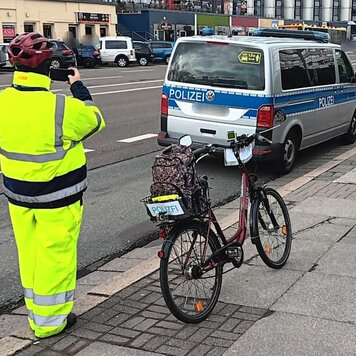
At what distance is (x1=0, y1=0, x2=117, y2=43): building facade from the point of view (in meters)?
39.9

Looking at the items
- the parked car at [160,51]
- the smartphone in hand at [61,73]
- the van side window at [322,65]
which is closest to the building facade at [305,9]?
the parked car at [160,51]

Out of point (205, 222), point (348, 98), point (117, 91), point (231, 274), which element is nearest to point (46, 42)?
point (205, 222)

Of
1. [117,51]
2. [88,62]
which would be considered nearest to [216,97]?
[88,62]

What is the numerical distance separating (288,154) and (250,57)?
63.9 inches

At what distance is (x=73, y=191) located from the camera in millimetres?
3648

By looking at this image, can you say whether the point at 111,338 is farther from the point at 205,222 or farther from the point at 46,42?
the point at 46,42

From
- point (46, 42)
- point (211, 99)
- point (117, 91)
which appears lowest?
point (117, 91)

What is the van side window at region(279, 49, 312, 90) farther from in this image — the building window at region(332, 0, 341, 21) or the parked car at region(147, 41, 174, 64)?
the building window at region(332, 0, 341, 21)

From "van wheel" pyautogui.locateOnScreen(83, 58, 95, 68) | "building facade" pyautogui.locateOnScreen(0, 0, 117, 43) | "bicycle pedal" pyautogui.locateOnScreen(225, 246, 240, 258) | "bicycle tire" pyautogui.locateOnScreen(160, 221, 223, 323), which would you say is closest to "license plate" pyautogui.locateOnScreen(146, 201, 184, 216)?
"bicycle tire" pyautogui.locateOnScreen(160, 221, 223, 323)

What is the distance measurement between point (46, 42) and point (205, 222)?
1546 mm

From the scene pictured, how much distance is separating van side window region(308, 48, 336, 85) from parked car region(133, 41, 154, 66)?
102ft

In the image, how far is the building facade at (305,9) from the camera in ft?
365

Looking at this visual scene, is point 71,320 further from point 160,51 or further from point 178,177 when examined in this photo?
point 160,51

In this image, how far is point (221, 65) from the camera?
802 centimetres
